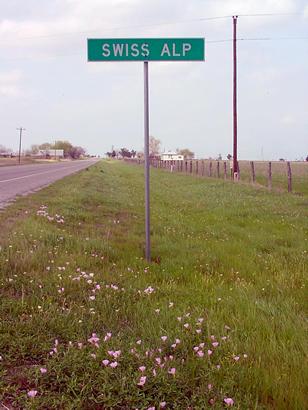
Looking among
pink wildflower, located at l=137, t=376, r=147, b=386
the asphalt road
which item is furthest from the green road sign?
the asphalt road

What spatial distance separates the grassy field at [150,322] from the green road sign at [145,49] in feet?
8.99

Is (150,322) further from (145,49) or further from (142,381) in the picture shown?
(145,49)

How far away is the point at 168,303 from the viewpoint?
162 inches

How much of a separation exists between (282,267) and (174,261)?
1.47 meters

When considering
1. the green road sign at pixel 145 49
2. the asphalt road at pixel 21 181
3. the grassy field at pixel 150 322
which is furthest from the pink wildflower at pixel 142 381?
the asphalt road at pixel 21 181

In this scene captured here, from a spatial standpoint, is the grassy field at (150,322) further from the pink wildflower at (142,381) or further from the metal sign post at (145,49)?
the metal sign post at (145,49)

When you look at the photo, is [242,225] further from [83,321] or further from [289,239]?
[83,321]

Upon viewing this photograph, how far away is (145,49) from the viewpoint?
582 cm

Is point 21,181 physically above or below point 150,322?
above

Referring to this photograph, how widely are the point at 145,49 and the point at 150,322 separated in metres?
3.78

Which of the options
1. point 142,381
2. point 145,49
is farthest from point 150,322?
point 145,49

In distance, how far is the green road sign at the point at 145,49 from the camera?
581 centimetres

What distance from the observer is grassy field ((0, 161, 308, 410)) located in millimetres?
2621

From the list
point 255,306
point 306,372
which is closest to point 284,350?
point 306,372
